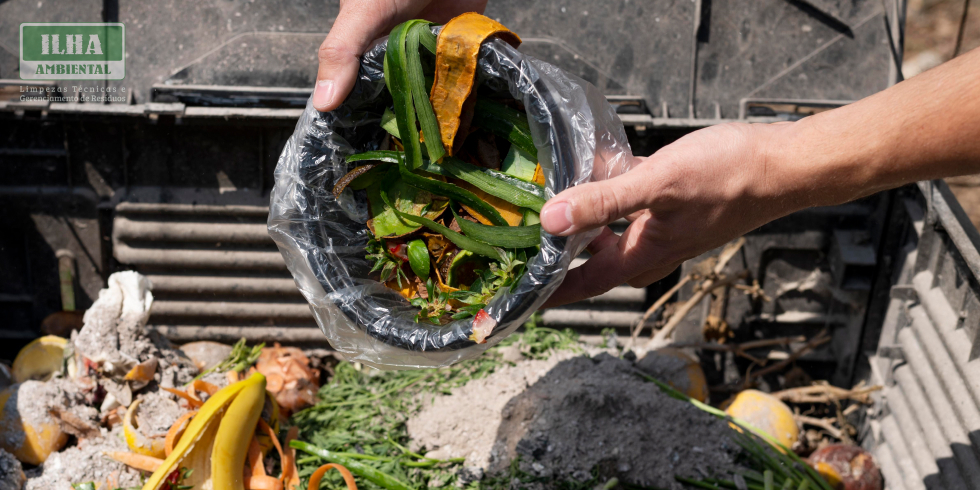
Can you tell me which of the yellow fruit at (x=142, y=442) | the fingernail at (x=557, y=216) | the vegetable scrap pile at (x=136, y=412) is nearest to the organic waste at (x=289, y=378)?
the vegetable scrap pile at (x=136, y=412)

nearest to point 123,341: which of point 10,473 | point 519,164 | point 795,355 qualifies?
point 10,473

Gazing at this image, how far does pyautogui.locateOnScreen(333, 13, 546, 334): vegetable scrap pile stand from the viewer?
157cm

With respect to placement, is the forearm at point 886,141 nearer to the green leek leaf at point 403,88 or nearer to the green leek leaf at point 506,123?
the green leek leaf at point 506,123

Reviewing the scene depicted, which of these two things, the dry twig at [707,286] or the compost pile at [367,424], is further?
the dry twig at [707,286]

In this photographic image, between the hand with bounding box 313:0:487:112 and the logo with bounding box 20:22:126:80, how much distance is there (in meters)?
1.73

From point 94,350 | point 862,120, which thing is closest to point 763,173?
point 862,120

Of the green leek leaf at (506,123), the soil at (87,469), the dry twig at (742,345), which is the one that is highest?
the green leek leaf at (506,123)

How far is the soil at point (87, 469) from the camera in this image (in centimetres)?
240

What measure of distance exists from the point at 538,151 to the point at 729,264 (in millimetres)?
1922

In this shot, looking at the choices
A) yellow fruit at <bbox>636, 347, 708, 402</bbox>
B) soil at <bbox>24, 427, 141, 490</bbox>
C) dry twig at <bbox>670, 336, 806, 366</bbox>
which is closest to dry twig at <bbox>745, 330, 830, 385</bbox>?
dry twig at <bbox>670, 336, 806, 366</bbox>

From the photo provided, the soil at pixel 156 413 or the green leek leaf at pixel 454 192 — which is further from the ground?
the green leek leaf at pixel 454 192

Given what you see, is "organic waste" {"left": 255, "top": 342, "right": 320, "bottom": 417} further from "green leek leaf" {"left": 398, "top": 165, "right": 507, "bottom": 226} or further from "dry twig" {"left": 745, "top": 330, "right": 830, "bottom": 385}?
"dry twig" {"left": 745, "top": 330, "right": 830, "bottom": 385}

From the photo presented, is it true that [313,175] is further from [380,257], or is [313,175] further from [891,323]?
[891,323]

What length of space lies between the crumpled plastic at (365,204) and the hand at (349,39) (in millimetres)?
49
